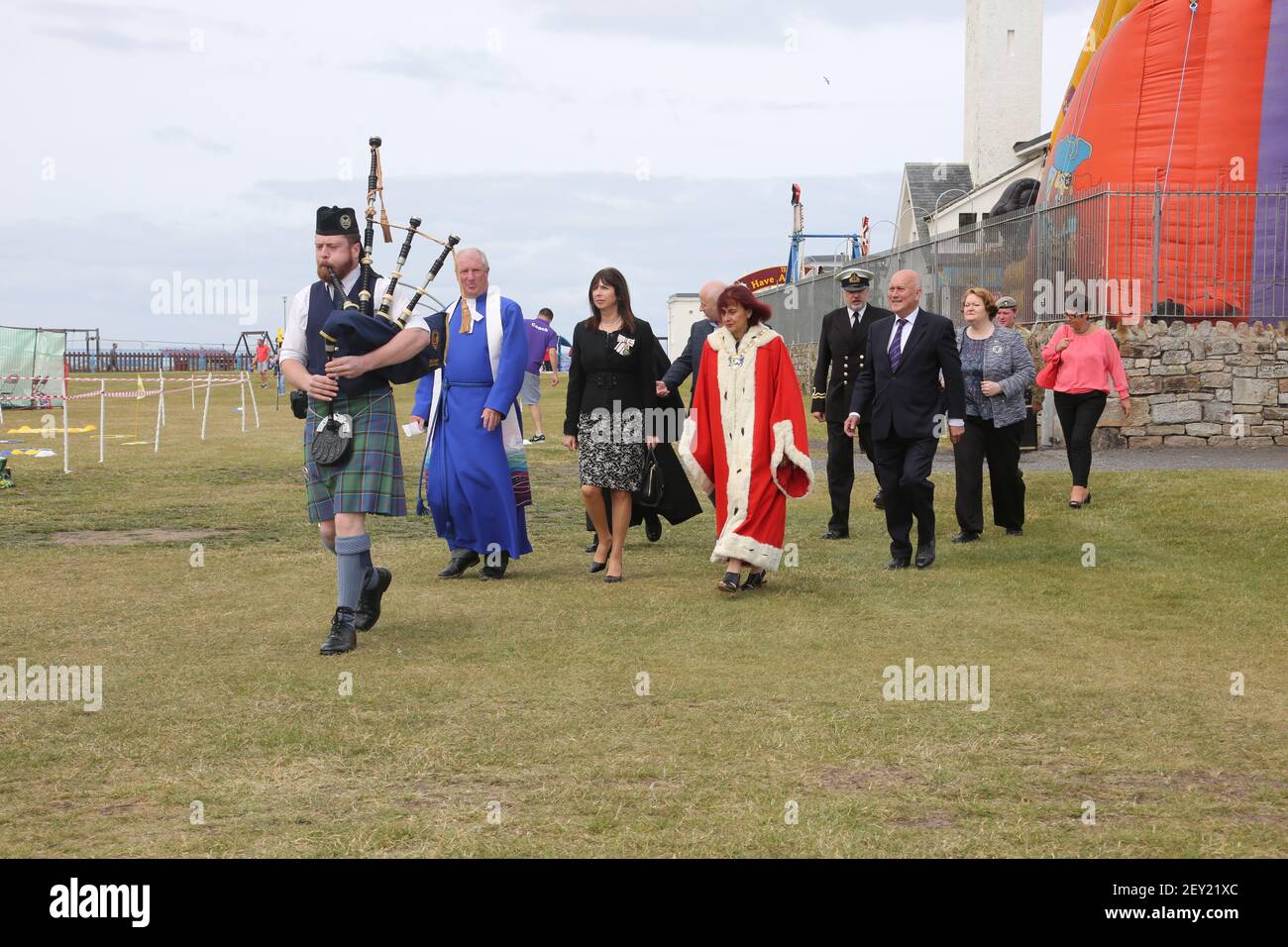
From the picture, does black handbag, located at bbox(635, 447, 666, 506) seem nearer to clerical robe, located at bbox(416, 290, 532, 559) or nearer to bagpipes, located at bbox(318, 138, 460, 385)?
clerical robe, located at bbox(416, 290, 532, 559)

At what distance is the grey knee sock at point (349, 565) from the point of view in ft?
24.8

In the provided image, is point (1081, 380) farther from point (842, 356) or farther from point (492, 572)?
point (492, 572)

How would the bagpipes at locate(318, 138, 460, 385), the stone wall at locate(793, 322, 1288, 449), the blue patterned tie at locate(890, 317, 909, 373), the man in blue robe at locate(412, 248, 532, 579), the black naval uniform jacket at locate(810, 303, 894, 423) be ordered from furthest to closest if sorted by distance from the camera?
the stone wall at locate(793, 322, 1288, 449) → the black naval uniform jacket at locate(810, 303, 894, 423) → the blue patterned tie at locate(890, 317, 909, 373) → the man in blue robe at locate(412, 248, 532, 579) → the bagpipes at locate(318, 138, 460, 385)

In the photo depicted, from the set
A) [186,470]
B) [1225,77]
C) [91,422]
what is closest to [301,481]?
[186,470]

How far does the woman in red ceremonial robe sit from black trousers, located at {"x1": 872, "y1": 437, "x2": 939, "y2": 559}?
4.09ft

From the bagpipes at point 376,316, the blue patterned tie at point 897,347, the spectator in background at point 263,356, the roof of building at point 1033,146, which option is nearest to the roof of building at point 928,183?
the roof of building at point 1033,146

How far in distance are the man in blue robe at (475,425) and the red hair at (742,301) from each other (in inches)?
51.1

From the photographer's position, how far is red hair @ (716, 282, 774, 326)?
9352 millimetres

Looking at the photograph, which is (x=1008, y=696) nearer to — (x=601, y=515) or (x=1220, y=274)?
(x=601, y=515)

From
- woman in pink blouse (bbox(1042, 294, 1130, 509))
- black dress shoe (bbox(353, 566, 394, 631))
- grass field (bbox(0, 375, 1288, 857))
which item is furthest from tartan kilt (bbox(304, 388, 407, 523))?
woman in pink blouse (bbox(1042, 294, 1130, 509))

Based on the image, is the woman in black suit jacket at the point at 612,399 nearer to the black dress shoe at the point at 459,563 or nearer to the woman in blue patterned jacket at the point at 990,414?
the black dress shoe at the point at 459,563

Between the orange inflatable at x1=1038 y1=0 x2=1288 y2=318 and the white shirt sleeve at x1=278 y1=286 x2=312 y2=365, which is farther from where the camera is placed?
the orange inflatable at x1=1038 y1=0 x2=1288 y2=318

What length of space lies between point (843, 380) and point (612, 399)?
2849 millimetres

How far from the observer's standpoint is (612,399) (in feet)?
33.2
